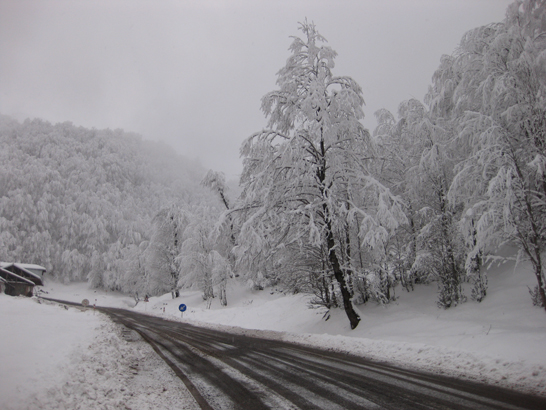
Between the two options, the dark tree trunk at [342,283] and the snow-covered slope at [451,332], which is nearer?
the snow-covered slope at [451,332]

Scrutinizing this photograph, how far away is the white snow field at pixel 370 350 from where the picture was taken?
482 centimetres

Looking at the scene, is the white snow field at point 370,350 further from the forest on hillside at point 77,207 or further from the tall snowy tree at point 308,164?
the forest on hillside at point 77,207

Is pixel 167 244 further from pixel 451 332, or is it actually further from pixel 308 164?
pixel 451 332

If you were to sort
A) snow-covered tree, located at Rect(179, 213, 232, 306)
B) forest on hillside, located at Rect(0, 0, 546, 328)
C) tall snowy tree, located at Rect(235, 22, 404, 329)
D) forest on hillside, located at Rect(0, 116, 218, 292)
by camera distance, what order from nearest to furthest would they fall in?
1. forest on hillside, located at Rect(0, 0, 546, 328)
2. tall snowy tree, located at Rect(235, 22, 404, 329)
3. snow-covered tree, located at Rect(179, 213, 232, 306)
4. forest on hillside, located at Rect(0, 116, 218, 292)

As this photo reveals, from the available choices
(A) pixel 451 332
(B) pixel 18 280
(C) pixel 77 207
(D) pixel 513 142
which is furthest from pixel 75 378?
(C) pixel 77 207

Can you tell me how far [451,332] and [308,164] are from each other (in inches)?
292

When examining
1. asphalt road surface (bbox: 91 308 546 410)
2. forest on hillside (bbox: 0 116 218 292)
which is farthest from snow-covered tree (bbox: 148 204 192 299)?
asphalt road surface (bbox: 91 308 546 410)

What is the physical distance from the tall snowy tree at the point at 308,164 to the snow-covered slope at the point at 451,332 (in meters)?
1.88

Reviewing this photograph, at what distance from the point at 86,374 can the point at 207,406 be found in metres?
3.13

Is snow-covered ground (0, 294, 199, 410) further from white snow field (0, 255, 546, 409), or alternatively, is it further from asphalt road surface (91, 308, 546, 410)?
asphalt road surface (91, 308, 546, 410)

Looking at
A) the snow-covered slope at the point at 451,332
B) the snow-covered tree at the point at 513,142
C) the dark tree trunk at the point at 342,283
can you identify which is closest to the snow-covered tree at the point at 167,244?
the snow-covered slope at the point at 451,332

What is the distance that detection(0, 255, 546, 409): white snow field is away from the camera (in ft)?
15.8

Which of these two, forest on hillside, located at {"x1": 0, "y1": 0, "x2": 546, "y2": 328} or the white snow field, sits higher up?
forest on hillside, located at {"x1": 0, "y1": 0, "x2": 546, "y2": 328}

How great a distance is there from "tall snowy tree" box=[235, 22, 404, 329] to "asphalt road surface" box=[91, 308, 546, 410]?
424cm
